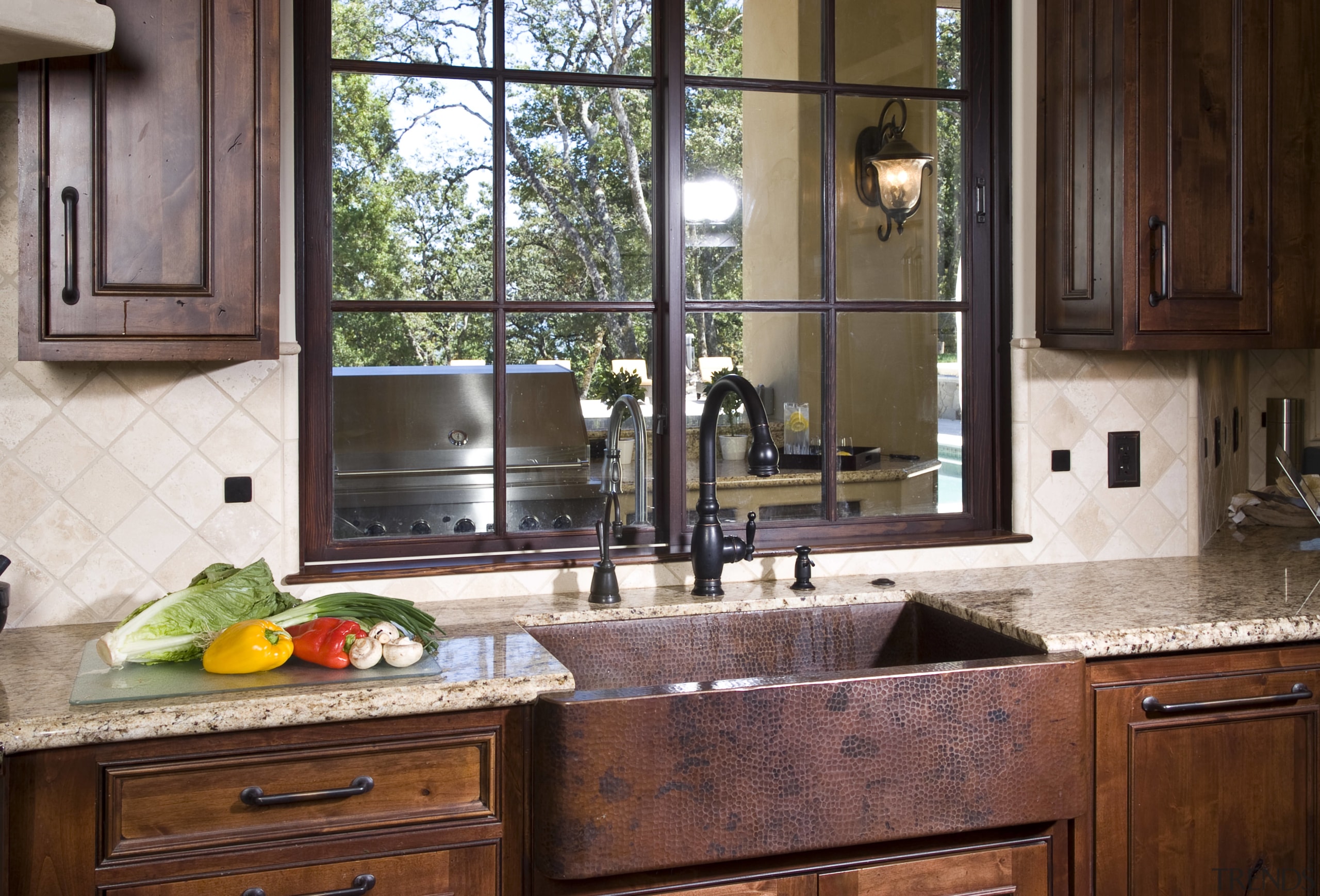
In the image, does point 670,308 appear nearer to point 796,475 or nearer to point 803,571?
point 796,475

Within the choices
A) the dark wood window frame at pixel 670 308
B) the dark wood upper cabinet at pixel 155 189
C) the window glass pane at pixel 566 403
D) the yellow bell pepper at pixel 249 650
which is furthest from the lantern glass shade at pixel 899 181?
the yellow bell pepper at pixel 249 650

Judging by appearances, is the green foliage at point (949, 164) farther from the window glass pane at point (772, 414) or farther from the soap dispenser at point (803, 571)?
the soap dispenser at point (803, 571)

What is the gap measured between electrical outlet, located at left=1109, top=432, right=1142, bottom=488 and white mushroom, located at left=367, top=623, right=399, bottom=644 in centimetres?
170

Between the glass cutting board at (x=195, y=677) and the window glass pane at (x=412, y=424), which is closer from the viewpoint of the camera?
the glass cutting board at (x=195, y=677)

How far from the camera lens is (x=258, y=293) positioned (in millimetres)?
1857

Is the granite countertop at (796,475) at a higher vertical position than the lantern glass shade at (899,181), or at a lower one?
lower

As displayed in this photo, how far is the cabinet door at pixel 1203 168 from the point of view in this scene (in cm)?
230

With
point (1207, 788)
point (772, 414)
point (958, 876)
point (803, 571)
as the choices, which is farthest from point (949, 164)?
point (958, 876)

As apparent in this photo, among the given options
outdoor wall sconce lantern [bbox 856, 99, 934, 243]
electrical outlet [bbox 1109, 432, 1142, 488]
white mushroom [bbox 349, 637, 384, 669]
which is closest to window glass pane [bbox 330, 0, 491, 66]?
outdoor wall sconce lantern [bbox 856, 99, 934, 243]

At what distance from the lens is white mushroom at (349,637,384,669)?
5.57 feet

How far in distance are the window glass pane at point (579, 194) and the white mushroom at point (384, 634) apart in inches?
32.9

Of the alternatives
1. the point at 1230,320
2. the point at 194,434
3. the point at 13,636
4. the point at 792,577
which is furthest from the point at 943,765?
the point at 13,636

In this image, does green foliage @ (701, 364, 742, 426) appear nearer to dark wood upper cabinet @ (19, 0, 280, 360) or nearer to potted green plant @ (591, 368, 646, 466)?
potted green plant @ (591, 368, 646, 466)

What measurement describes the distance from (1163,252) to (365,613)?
168 cm
